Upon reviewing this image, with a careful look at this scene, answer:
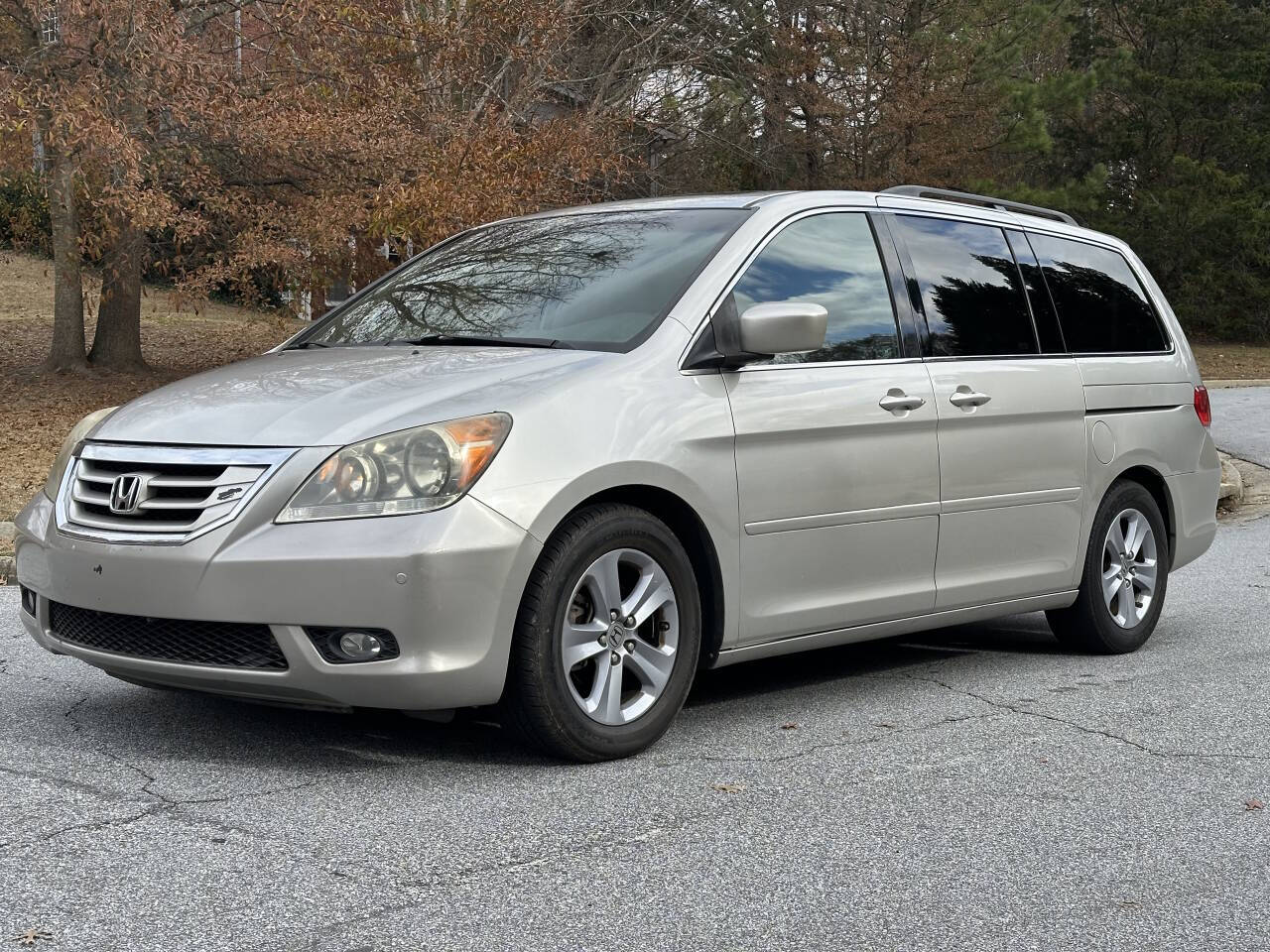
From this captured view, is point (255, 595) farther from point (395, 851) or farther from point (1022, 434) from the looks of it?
point (1022, 434)

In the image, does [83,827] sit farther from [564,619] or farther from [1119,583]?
[1119,583]

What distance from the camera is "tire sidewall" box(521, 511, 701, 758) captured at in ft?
15.6

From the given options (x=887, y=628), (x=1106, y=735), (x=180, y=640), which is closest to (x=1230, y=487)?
(x=887, y=628)

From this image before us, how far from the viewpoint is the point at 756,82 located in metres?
30.4

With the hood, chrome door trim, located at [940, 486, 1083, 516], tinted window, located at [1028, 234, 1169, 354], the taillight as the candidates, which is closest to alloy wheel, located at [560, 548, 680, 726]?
→ the hood

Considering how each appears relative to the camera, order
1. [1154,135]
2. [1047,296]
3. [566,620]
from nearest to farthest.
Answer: [566,620]
[1047,296]
[1154,135]

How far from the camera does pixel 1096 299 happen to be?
7.28 meters

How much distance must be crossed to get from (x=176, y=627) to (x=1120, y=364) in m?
4.29

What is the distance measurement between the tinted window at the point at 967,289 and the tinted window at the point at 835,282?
242 mm

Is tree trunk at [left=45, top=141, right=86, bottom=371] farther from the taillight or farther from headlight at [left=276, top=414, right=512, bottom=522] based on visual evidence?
headlight at [left=276, top=414, right=512, bottom=522]

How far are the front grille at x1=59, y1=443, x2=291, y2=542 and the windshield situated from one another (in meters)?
1.15

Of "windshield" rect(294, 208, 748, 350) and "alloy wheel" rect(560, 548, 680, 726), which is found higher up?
"windshield" rect(294, 208, 748, 350)

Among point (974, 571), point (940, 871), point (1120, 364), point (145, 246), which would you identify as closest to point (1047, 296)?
point (1120, 364)

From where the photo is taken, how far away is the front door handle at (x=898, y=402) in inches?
231
